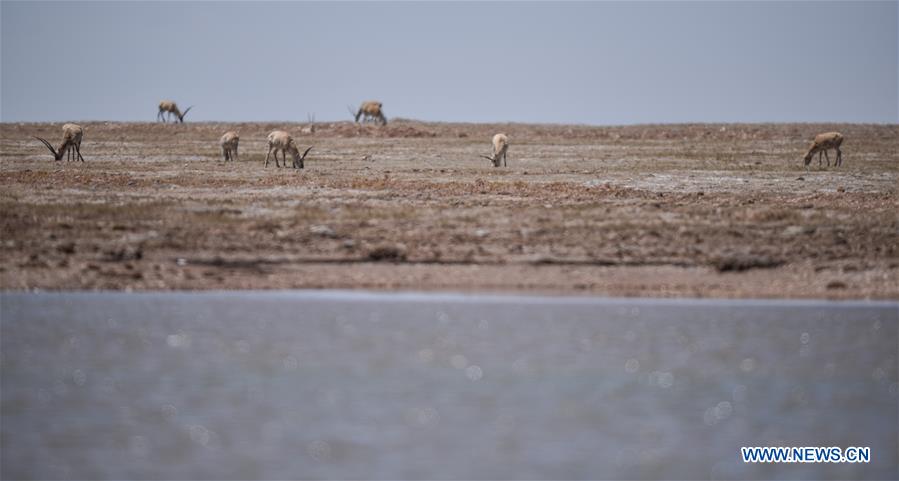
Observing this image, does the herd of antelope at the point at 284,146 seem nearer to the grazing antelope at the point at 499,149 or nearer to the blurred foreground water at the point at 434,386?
the grazing antelope at the point at 499,149

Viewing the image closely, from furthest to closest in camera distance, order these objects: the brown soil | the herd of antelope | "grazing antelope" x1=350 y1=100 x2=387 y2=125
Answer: "grazing antelope" x1=350 y1=100 x2=387 y2=125
the herd of antelope
the brown soil

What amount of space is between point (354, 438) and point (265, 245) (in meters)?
11.0

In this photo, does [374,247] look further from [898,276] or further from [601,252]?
[898,276]

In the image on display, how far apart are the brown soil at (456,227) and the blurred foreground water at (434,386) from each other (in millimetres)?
1467

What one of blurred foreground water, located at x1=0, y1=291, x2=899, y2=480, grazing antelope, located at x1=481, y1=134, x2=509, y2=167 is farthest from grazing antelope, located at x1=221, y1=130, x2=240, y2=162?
blurred foreground water, located at x1=0, y1=291, x2=899, y2=480

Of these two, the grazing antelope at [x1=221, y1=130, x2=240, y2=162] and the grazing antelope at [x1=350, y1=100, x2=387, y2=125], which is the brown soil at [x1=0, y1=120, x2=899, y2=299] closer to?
the grazing antelope at [x1=221, y1=130, x2=240, y2=162]

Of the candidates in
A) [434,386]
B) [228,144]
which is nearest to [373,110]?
[228,144]

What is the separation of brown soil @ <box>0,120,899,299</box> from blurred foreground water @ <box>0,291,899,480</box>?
147 centimetres

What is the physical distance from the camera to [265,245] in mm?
21297

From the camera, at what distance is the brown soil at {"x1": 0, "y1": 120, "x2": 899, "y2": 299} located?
19375 millimetres

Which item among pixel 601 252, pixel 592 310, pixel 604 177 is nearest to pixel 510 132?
pixel 604 177

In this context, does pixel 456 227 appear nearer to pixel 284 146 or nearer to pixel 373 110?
pixel 284 146

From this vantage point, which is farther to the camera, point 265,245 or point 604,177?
point 604,177

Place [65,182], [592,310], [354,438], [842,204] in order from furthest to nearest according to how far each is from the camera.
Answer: [65,182] → [842,204] → [592,310] → [354,438]
